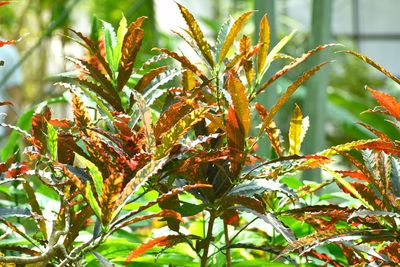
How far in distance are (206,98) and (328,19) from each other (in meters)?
0.97

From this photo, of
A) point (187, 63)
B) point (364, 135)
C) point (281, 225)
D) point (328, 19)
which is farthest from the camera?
point (364, 135)

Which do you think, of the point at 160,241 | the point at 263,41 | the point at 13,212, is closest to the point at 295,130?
the point at 263,41

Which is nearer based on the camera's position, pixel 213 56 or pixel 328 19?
pixel 213 56

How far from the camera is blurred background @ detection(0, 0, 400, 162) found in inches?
74.5

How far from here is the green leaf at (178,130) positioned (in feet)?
2.70

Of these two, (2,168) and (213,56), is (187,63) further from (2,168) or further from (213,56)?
(2,168)

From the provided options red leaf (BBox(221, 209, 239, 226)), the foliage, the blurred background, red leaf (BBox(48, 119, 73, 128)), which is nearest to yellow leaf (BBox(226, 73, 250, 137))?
the foliage

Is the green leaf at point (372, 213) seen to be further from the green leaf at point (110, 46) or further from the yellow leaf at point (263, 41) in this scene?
the green leaf at point (110, 46)

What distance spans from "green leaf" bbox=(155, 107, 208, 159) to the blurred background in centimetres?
79

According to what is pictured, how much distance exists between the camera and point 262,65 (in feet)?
3.28

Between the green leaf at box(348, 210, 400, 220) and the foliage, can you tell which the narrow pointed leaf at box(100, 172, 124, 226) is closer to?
the foliage

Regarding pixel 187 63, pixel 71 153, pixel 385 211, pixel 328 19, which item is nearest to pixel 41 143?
pixel 71 153

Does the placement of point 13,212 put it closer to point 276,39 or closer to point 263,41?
point 263,41

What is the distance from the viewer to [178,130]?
823mm
